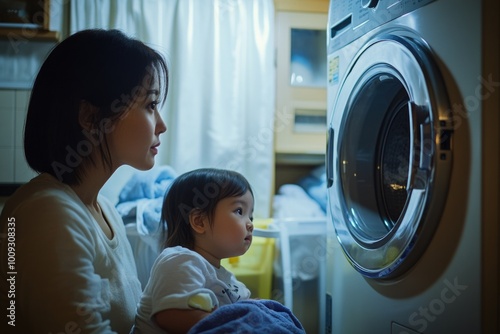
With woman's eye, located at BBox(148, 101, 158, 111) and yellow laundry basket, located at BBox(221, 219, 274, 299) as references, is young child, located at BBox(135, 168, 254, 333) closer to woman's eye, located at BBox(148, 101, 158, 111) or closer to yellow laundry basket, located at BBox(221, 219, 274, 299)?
woman's eye, located at BBox(148, 101, 158, 111)

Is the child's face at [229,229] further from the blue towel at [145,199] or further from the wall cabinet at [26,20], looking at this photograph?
the wall cabinet at [26,20]

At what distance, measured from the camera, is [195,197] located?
1202 millimetres

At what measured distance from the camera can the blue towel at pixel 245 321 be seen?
861 mm

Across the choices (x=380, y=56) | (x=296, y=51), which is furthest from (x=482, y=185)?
(x=296, y=51)

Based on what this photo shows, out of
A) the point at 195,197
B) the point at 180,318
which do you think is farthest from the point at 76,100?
the point at 180,318

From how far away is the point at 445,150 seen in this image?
2.92 ft

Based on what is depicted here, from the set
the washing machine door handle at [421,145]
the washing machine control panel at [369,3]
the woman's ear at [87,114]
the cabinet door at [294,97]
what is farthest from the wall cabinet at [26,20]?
the washing machine door handle at [421,145]

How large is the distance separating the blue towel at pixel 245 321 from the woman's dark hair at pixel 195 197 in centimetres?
32

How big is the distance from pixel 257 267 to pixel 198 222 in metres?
0.77

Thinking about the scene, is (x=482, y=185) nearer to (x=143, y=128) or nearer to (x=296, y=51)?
(x=143, y=128)

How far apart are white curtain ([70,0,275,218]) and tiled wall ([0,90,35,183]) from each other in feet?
1.58

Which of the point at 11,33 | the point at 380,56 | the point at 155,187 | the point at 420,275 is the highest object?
the point at 11,33

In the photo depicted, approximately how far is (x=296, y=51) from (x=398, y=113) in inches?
46.2

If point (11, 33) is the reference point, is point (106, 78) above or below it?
below
